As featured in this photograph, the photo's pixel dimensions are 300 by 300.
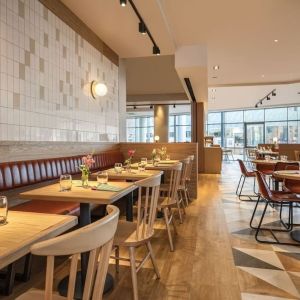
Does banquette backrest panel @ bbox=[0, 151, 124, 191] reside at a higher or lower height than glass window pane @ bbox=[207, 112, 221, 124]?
lower

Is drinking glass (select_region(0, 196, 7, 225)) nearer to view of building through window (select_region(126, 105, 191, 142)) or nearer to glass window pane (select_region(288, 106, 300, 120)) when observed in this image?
glass window pane (select_region(288, 106, 300, 120))

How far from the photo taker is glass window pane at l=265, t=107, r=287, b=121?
15.9 metres

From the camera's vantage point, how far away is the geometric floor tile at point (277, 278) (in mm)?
2355

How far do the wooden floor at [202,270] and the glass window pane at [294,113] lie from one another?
13.3 meters

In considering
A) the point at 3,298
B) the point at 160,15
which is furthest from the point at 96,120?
the point at 3,298

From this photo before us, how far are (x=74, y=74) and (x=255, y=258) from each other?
3803 millimetres

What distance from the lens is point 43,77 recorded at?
386cm

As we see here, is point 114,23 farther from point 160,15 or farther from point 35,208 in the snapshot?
point 35,208

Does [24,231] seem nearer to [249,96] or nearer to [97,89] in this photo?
[97,89]

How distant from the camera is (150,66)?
322 inches

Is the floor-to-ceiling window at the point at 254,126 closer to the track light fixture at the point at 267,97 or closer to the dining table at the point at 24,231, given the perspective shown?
the track light fixture at the point at 267,97

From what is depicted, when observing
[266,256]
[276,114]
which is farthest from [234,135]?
[266,256]

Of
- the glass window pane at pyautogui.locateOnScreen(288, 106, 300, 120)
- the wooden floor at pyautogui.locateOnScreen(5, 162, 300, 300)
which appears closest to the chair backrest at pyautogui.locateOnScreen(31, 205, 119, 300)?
the wooden floor at pyautogui.locateOnScreen(5, 162, 300, 300)

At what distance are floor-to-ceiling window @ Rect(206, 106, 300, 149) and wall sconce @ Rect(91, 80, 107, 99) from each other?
12197 millimetres
